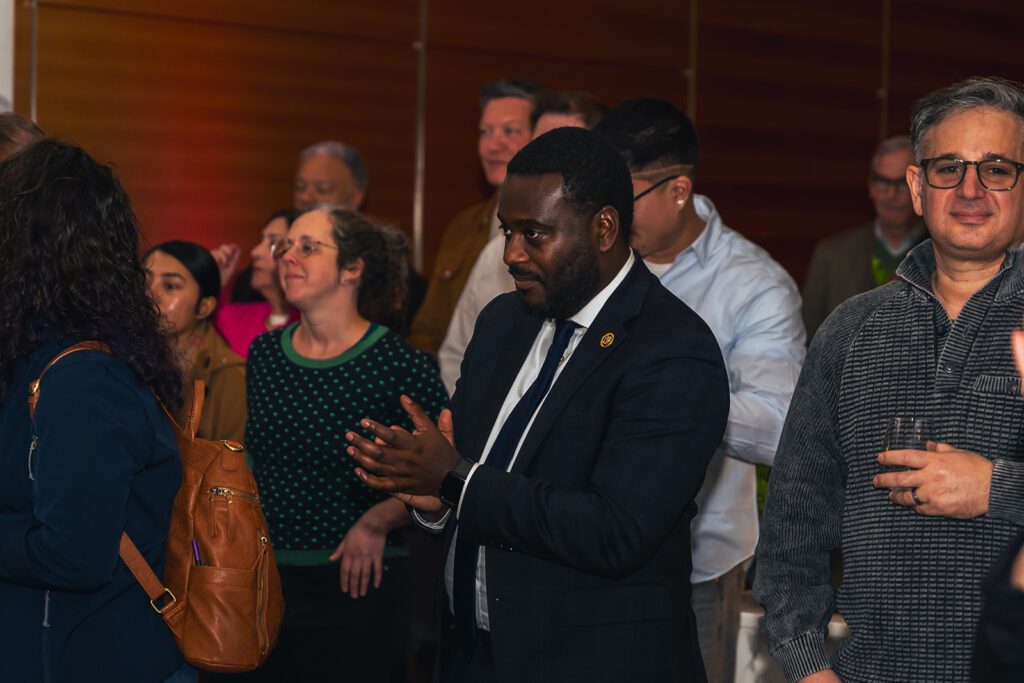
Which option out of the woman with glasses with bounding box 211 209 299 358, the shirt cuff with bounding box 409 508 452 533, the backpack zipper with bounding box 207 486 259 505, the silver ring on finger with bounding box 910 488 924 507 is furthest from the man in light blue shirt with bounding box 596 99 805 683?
the woman with glasses with bounding box 211 209 299 358

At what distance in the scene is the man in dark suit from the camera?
197 centimetres

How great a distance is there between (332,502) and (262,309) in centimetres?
161

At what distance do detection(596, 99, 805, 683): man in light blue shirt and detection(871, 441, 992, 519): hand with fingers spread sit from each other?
98 centimetres

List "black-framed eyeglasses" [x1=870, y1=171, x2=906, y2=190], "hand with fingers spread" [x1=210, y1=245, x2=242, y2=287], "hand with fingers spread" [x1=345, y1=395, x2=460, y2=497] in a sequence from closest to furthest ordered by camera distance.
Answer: "hand with fingers spread" [x1=345, y1=395, x2=460, y2=497], "hand with fingers spread" [x1=210, y1=245, x2=242, y2=287], "black-framed eyeglasses" [x1=870, y1=171, x2=906, y2=190]

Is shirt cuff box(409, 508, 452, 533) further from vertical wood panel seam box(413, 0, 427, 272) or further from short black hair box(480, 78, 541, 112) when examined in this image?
vertical wood panel seam box(413, 0, 427, 272)

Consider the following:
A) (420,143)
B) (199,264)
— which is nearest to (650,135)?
(199,264)

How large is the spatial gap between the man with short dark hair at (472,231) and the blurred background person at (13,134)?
1650 millimetres

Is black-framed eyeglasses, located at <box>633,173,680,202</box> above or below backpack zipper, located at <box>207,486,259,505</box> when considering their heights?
above

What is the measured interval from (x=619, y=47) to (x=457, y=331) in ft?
9.67

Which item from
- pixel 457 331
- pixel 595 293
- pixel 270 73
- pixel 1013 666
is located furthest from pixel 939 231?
pixel 270 73

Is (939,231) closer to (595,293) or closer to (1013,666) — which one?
(595,293)

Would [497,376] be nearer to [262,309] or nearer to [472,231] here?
[472,231]

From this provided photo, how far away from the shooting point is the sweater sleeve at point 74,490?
1952mm

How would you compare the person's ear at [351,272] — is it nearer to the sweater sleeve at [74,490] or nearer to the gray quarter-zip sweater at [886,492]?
the sweater sleeve at [74,490]
